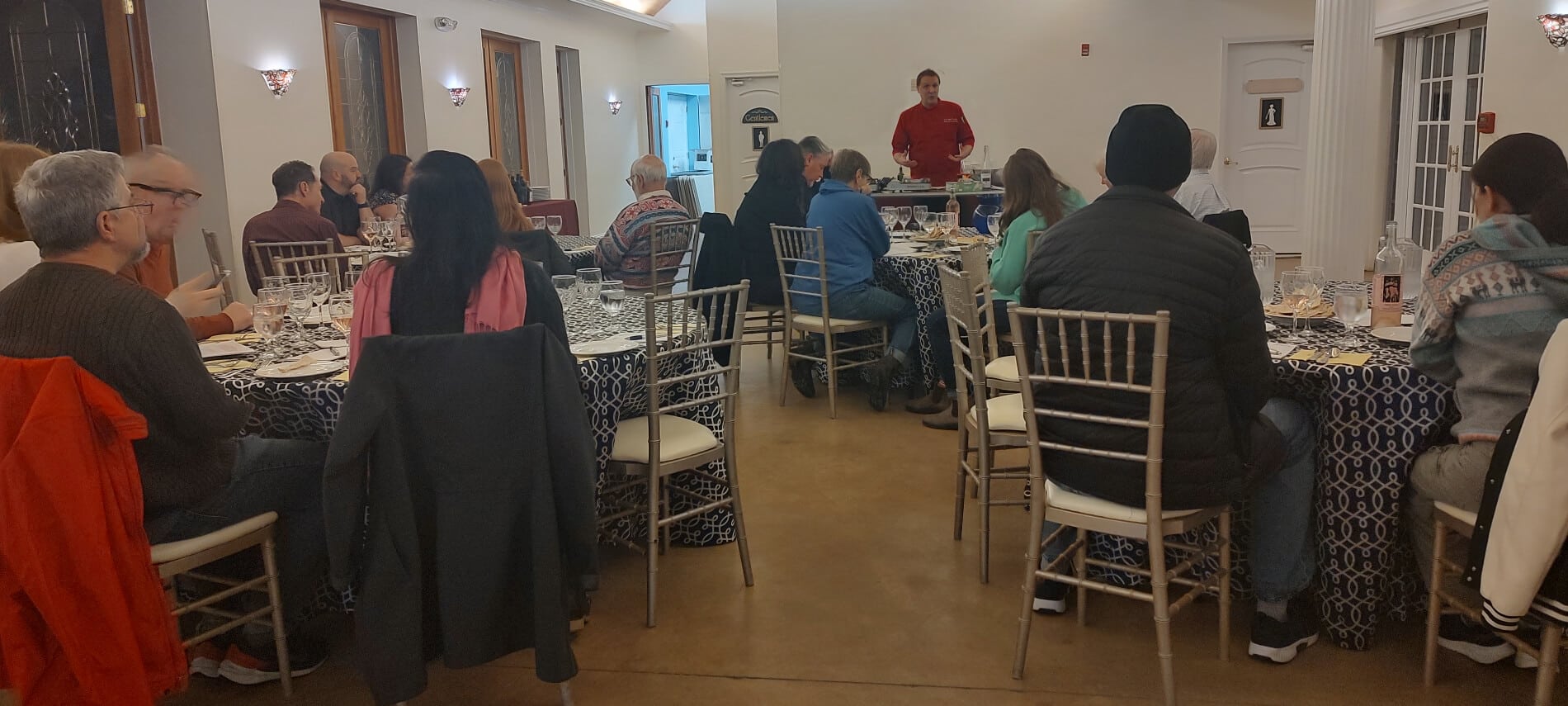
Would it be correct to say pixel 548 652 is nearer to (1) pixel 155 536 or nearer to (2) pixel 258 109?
(1) pixel 155 536

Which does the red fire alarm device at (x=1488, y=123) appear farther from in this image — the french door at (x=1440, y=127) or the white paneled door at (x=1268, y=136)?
the white paneled door at (x=1268, y=136)

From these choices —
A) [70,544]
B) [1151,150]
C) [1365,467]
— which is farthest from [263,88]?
[1365,467]

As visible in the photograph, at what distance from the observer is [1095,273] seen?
8.16 feet

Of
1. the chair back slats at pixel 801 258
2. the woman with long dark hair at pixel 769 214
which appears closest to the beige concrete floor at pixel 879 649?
the chair back slats at pixel 801 258

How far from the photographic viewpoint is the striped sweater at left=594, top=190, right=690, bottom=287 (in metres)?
5.43

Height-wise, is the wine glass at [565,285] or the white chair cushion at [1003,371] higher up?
the wine glass at [565,285]

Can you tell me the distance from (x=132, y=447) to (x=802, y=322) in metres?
3.46

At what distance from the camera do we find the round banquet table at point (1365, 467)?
2592mm

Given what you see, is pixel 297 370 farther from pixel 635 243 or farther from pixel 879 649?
pixel 635 243

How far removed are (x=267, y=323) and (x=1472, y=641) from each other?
126 inches

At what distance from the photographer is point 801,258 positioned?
5414 millimetres

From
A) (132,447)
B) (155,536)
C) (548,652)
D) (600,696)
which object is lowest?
(600,696)

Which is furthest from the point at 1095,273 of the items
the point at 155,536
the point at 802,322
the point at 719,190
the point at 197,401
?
the point at 719,190

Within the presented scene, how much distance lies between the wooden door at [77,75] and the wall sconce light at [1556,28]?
8.03 metres
